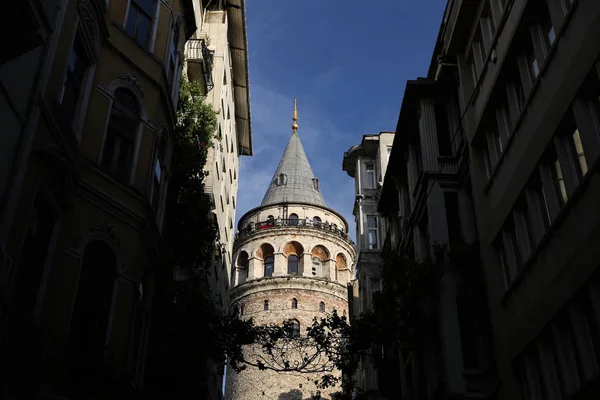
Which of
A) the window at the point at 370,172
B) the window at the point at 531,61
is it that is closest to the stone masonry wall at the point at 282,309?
the window at the point at 370,172

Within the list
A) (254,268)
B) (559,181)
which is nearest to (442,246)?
(559,181)

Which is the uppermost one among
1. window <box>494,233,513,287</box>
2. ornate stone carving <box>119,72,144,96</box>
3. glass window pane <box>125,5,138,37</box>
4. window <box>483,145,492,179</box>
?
glass window pane <box>125,5,138,37</box>

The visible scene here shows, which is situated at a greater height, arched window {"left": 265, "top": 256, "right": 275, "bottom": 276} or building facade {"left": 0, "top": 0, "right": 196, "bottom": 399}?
arched window {"left": 265, "top": 256, "right": 275, "bottom": 276}

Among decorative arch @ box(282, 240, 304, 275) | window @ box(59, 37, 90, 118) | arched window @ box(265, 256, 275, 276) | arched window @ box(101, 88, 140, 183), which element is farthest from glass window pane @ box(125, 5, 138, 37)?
decorative arch @ box(282, 240, 304, 275)

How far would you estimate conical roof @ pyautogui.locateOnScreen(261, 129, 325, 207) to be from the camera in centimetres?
6669

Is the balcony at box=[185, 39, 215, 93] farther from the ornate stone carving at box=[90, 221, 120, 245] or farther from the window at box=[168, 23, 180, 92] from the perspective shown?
the ornate stone carving at box=[90, 221, 120, 245]

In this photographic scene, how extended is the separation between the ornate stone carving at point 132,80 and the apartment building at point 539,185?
8.15m

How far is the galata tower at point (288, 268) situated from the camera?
5634cm

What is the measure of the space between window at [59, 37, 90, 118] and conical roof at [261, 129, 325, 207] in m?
51.8

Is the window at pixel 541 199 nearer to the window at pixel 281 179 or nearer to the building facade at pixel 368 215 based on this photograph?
the building facade at pixel 368 215

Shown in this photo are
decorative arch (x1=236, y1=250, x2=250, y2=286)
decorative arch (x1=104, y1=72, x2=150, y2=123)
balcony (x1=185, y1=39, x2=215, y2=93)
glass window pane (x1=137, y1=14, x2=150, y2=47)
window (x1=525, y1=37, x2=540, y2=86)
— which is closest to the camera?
window (x1=525, y1=37, x2=540, y2=86)

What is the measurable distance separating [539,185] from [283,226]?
162ft

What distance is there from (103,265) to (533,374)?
28.5ft

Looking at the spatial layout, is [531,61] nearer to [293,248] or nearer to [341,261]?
[293,248]
